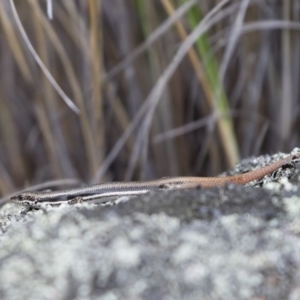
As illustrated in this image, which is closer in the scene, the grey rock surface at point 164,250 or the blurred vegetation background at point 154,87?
the grey rock surface at point 164,250

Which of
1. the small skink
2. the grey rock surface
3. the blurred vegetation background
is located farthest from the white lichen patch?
the blurred vegetation background

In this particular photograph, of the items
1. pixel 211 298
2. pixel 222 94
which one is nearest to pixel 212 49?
pixel 222 94

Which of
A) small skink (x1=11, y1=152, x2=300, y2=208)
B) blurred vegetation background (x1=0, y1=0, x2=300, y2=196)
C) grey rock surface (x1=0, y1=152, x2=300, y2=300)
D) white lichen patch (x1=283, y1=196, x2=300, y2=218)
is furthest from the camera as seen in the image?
blurred vegetation background (x1=0, y1=0, x2=300, y2=196)

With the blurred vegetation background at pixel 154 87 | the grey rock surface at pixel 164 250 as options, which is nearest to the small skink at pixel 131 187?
the grey rock surface at pixel 164 250

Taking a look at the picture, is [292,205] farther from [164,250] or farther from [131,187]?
[131,187]

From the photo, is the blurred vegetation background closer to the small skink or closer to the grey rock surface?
the small skink

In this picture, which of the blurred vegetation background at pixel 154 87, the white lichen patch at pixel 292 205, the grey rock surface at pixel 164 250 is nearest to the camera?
the grey rock surface at pixel 164 250

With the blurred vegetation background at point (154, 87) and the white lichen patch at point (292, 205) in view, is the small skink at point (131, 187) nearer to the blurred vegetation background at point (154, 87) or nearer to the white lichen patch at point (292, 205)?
the white lichen patch at point (292, 205)
